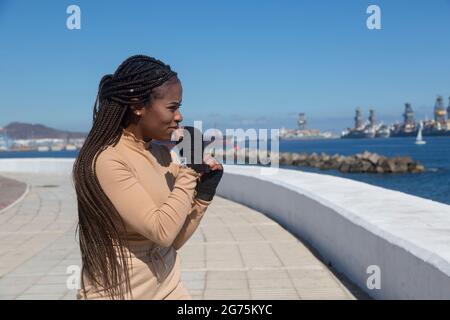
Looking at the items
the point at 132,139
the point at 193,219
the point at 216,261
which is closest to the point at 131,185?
the point at 132,139

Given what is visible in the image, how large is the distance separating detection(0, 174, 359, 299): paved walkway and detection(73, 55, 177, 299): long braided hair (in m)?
3.38

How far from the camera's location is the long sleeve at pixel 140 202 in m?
1.84

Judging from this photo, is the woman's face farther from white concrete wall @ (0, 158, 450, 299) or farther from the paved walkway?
the paved walkway

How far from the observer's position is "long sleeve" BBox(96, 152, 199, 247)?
6.03ft

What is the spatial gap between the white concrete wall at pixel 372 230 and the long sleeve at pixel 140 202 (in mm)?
2162

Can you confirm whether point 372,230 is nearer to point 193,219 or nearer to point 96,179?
point 193,219

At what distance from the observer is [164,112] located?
1.97 metres

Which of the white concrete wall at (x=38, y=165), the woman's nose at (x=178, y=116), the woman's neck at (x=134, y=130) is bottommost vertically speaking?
the white concrete wall at (x=38, y=165)

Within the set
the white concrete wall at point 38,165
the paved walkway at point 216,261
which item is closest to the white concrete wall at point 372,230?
the paved walkway at point 216,261

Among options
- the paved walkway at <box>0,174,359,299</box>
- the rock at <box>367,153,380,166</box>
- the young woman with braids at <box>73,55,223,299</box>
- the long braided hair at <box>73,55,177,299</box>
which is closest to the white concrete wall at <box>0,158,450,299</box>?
the paved walkway at <box>0,174,359,299</box>

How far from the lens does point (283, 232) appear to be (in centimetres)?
884

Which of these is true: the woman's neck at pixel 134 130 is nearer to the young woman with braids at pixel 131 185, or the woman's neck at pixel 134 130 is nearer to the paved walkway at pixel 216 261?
the young woman with braids at pixel 131 185
